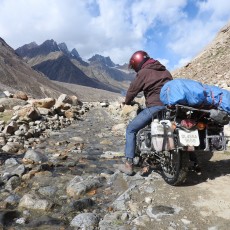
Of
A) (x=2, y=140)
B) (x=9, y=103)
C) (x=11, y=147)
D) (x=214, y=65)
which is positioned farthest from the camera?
(x=214, y=65)

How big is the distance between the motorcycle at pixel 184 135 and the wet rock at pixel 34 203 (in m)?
2.37

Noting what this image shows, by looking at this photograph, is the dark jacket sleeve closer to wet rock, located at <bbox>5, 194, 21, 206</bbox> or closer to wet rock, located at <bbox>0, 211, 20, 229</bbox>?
wet rock, located at <bbox>5, 194, 21, 206</bbox>

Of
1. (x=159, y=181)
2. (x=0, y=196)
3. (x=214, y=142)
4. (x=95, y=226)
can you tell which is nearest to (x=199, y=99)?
(x=214, y=142)

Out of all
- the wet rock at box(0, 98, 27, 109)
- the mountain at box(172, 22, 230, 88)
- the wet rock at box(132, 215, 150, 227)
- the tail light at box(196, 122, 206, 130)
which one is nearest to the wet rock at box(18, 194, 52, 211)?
the wet rock at box(132, 215, 150, 227)

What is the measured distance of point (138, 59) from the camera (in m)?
7.63

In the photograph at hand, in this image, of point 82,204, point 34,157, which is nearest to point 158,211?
point 82,204

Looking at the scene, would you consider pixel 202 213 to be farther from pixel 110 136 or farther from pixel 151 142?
pixel 110 136

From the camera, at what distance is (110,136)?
591 inches

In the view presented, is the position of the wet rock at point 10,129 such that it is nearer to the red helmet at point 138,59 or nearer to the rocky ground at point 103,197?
the rocky ground at point 103,197

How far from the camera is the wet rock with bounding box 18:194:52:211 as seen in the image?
19.6ft

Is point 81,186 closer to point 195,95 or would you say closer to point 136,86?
point 136,86

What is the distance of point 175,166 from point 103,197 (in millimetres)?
1566

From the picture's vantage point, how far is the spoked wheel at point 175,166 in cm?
652

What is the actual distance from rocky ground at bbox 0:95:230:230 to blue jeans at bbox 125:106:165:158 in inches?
26.2
